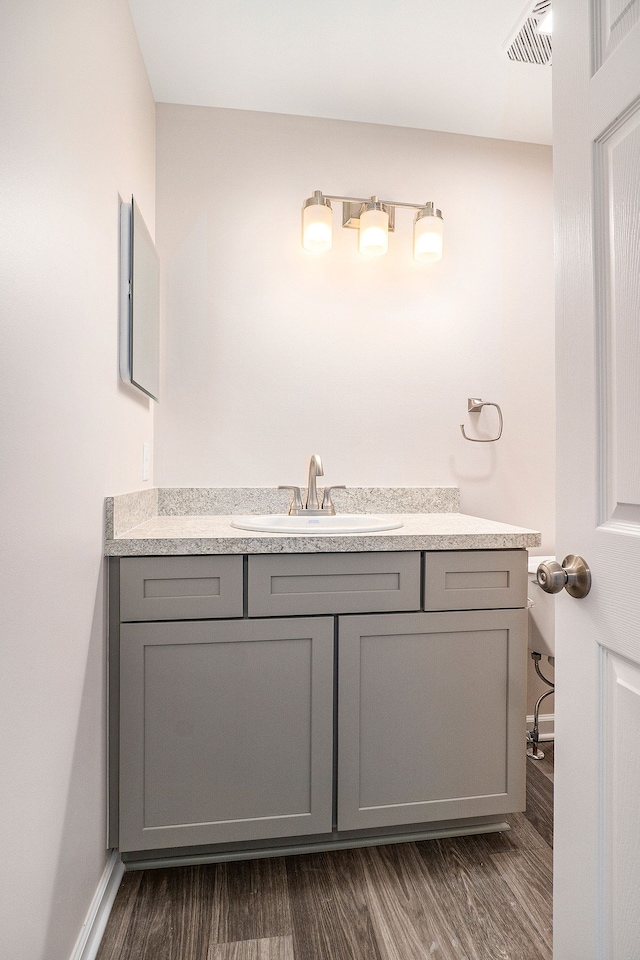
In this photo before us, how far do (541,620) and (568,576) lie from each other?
4.64 ft

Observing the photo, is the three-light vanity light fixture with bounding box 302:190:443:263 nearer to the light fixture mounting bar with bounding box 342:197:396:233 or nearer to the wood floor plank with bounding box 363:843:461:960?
the light fixture mounting bar with bounding box 342:197:396:233

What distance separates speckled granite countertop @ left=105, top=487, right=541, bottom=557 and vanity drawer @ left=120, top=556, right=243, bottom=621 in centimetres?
3

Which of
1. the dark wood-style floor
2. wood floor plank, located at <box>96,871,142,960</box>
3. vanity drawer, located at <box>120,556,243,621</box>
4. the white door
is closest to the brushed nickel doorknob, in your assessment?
the white door

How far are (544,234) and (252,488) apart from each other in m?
1.61

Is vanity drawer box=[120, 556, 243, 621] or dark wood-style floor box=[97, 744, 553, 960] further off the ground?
vanity drawer box=[120, 556, 243, 621]

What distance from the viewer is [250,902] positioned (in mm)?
1364

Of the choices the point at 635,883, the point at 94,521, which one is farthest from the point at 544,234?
the point at 635,883

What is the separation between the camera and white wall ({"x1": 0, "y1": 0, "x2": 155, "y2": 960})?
33.0 inches

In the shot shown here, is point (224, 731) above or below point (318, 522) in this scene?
below

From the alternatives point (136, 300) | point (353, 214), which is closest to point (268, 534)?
point (136, 300)

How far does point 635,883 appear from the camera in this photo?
633 millimetres

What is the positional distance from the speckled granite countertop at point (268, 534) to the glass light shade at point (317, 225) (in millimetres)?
918

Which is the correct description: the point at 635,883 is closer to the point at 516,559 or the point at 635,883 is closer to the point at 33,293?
the point at 516,559

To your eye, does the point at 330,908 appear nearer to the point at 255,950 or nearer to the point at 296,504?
the point at 255,950
